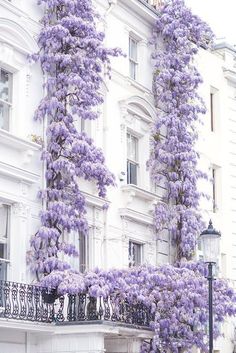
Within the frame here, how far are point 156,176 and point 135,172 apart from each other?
2.17ft

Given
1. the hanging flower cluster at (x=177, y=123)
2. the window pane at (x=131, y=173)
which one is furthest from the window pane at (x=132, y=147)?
the hanging flower cluster at (x=177, y=123)

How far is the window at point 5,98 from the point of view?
2211 centimetres

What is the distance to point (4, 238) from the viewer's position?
21438 mm

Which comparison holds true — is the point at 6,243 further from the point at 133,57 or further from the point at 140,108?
the point at 133,57

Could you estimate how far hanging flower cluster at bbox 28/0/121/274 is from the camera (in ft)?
72.7

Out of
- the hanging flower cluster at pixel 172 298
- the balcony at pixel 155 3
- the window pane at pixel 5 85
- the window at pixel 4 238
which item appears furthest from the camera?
the balcony at pixel 155 3

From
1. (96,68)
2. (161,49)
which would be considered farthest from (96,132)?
(161,49)

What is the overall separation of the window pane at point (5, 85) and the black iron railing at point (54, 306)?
191 inches

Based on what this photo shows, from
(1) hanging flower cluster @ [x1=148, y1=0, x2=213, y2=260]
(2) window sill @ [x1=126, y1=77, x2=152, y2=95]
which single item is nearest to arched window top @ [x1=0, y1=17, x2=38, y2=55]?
(2) window sill @ [x1=126, y1=77, x2=152, y2=95]

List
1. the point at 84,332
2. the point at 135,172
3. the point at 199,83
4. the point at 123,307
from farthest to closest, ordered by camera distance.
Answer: the point at 199,83 → the point at 135,172 → the point at 123,307 → the point at 84,332

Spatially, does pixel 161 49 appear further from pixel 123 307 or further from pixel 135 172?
pixel 123 307

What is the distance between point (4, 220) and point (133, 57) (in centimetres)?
874

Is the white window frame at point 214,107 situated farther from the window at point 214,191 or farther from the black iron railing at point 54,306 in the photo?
the black iron railing at point 54,306

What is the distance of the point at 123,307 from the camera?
21797 millimetres
